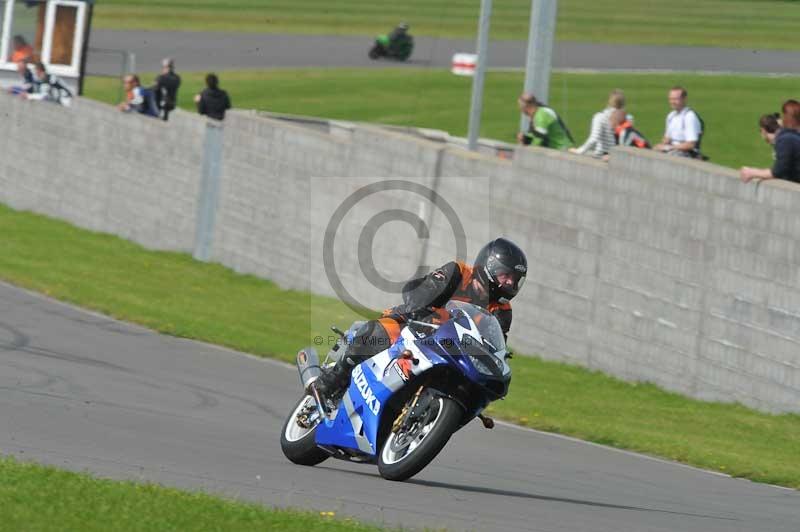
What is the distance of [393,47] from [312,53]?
2.75 meters

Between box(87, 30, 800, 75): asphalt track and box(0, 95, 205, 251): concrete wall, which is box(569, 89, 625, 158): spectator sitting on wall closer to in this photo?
box(0, 95, 205, 251): concrete wall

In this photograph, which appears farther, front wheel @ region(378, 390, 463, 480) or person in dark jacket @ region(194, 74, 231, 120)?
person in dark jacket @ region(194, 74, 231, 120)

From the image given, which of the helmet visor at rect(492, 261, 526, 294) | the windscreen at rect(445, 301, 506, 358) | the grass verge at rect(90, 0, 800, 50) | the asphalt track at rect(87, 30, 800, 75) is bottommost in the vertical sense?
the windscreen at rect(445, 301, 506, 358)

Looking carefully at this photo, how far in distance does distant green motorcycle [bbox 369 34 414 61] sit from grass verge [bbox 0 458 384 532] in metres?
36.5

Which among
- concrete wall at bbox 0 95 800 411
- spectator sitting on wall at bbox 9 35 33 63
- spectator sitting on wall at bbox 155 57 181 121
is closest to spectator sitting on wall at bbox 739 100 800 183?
concrete wall at bbox 0 95 800 411

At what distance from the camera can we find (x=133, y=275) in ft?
75.2

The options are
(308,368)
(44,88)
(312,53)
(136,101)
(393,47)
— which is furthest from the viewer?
(312,53)

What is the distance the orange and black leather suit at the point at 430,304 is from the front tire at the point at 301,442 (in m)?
0.69

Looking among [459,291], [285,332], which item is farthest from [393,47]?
[459,291]

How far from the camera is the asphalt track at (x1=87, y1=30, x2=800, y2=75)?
134 ft

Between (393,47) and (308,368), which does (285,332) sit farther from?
(393,47)

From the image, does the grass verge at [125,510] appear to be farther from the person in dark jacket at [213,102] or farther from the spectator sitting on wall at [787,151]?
the person in dark jacket at [213,102]

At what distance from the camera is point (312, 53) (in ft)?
149

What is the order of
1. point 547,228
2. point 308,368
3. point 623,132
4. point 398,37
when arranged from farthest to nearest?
1. point 398,37
2. point 623,132
3. point 547,228
4. point 308,368
